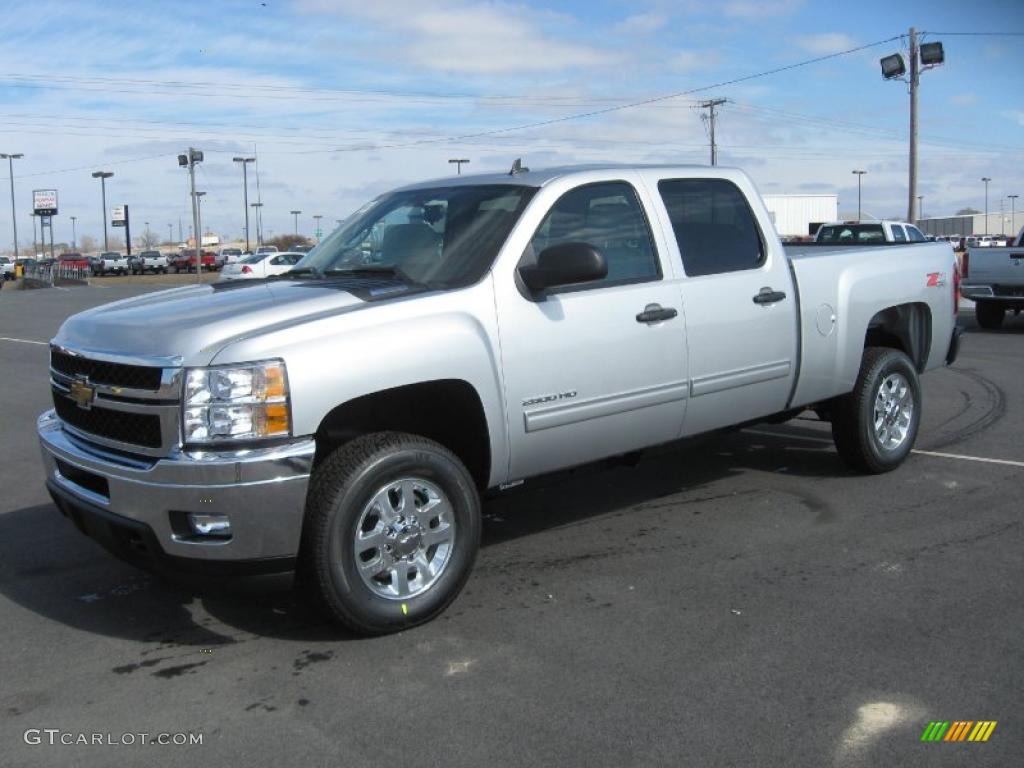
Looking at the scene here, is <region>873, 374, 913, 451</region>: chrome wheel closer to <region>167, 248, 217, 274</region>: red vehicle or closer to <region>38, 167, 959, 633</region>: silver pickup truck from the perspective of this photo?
<region>38, 167, 959, 633</region>: silver pickup truck

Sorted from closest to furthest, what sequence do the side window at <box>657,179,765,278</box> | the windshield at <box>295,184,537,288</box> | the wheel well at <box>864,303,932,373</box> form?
the windshield at <box>295,184,537,288</box> → the side window at <box>657,179,765,278</box> → the wheel well at <box>864,303,932,373</box>

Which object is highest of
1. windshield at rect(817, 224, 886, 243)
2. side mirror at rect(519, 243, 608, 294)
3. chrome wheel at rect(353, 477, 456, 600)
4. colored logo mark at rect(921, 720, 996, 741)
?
windshield at rect(817, 224, 886, 243)

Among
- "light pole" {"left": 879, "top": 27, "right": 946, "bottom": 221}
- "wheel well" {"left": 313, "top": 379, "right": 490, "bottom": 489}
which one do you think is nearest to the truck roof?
"wheel well" {"left": 313, "top": 379, "right": 490, "bottom": 489}

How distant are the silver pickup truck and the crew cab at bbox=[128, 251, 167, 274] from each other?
243 ft

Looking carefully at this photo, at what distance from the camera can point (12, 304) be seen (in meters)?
32.0

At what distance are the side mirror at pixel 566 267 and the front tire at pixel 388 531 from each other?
0.91 m

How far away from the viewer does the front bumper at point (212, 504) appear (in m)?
3.87

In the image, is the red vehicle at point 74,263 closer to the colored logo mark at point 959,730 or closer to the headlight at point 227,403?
the headlight at point 227,403

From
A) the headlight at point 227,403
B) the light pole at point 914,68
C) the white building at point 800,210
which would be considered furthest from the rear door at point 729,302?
the white building at point 800,210


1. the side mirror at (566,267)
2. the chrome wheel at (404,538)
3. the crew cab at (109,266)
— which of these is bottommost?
the chrome wheel at (404,538)

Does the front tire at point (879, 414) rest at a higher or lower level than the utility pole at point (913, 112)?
lower

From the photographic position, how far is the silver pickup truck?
12.9 ft

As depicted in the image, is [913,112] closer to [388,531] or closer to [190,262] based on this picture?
[388,531]

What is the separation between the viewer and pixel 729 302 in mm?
5621
